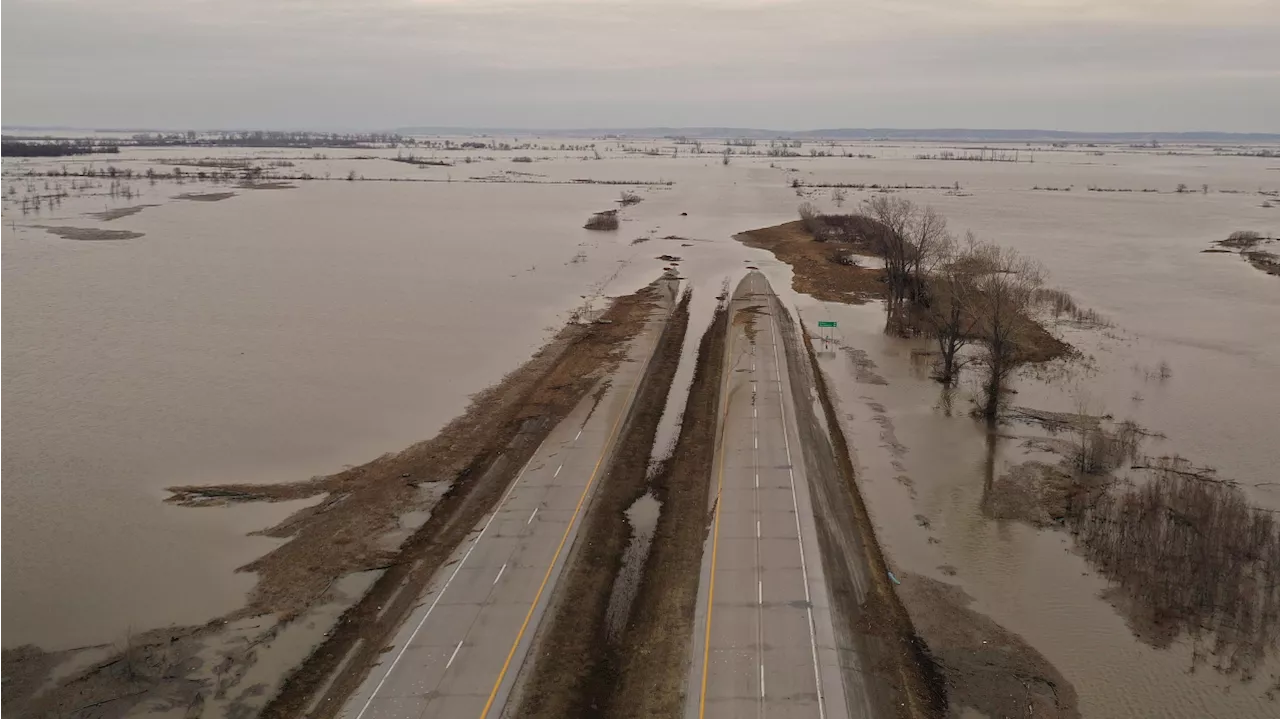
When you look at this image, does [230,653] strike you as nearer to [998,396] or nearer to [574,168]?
[998,396]

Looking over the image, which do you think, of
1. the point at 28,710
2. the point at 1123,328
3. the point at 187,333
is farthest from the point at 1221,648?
the point at 187,333

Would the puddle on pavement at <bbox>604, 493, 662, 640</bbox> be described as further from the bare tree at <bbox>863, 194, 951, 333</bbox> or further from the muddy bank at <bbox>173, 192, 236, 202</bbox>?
the muddy bank at <bbox>173, 192, 236, 202</bbox>

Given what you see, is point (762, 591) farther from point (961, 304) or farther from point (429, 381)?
point (961, 304)

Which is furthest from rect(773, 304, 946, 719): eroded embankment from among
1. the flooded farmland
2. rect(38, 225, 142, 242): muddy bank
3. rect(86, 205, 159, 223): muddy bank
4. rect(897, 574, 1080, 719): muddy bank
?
rect(86, 205, 159, 223): muddy bank

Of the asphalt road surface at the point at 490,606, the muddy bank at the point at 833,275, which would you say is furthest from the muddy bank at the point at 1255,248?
the asphalt road surface at the point at 490,606

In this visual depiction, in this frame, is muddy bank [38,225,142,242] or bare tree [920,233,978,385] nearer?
bare tree [920,233,978,385]
